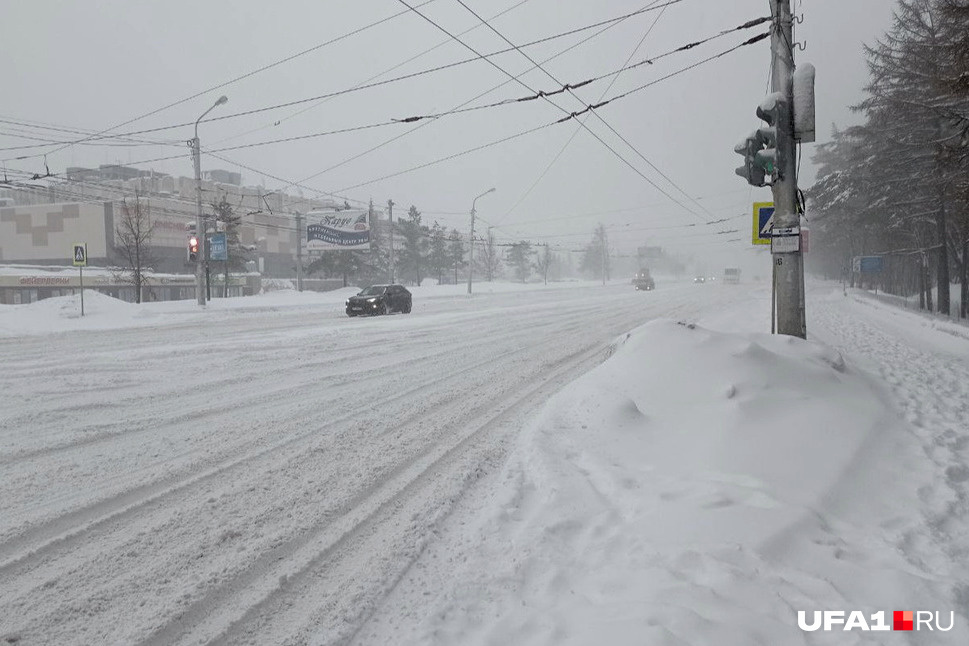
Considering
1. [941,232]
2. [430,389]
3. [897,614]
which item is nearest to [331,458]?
[430,389]

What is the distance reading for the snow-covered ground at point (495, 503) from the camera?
9.27 feet

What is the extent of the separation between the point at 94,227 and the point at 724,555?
84.0 meters

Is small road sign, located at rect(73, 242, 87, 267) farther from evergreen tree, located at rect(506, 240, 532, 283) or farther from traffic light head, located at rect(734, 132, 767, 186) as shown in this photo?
evergreen tree, located at rect(506, 240, 532, 283)

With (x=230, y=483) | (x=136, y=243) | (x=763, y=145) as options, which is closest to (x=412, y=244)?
(x=136, y=243)

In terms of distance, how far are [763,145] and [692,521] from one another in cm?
783

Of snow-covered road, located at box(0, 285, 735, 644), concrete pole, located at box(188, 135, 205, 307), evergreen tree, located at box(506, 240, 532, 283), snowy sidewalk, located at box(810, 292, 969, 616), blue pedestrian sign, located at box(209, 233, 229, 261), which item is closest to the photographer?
snow-covered road, located at box(0, 285, 735, 644)

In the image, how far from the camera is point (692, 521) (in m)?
3.68

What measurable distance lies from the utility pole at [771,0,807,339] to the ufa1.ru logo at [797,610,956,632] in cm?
761

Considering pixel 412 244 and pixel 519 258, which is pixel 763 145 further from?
pixel 519 258

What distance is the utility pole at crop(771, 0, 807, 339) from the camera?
9.16 meters

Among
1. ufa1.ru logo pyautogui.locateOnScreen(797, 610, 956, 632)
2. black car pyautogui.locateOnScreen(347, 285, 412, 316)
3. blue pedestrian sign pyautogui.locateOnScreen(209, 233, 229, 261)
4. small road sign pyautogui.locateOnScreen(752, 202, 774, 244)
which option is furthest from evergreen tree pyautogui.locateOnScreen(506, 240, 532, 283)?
ufa1.ru logo pyautogui.locateOnScreen(797, 610, 956, 632)

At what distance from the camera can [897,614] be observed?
2.79 meters

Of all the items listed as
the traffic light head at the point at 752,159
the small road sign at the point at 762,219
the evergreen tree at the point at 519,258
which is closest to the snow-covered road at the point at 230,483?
the small road sign at the point at 762,219

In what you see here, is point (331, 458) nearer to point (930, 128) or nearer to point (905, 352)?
point (905, 352)
